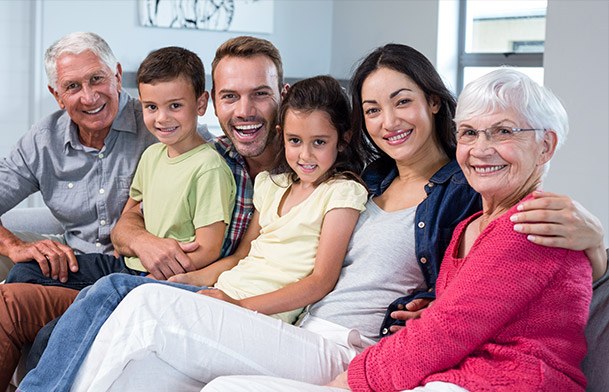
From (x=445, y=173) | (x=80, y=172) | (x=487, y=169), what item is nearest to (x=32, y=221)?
(x=80, y=172)

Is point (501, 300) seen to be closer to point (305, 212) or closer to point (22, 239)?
point (305, 212)

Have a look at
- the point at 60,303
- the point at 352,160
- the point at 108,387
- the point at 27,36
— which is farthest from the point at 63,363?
the point at 27,36

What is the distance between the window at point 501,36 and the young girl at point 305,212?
283 cm

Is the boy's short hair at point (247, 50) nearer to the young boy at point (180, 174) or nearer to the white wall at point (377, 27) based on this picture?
the young boy at point (180, 174)

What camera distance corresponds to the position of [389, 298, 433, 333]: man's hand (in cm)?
207

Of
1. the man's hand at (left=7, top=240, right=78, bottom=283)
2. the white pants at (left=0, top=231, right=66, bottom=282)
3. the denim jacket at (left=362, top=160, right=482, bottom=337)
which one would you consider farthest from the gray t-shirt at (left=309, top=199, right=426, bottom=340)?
the white pants at (left=0, top=231, right=66, bottom=282)

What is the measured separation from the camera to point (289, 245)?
2.32 meters

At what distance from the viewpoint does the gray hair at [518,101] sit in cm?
181

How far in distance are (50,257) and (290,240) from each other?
2.56 feet

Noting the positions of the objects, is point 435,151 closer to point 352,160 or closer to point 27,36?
point 352,160

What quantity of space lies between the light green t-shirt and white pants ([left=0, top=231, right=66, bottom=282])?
0.44 meters

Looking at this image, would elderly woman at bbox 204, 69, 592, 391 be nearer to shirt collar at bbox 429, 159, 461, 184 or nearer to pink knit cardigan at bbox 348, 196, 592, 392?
pink knit cardigan at bbox 348, 196, 592, 392

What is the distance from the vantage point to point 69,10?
5.00m

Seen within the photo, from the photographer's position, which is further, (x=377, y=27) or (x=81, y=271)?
(x=377, y=27)
